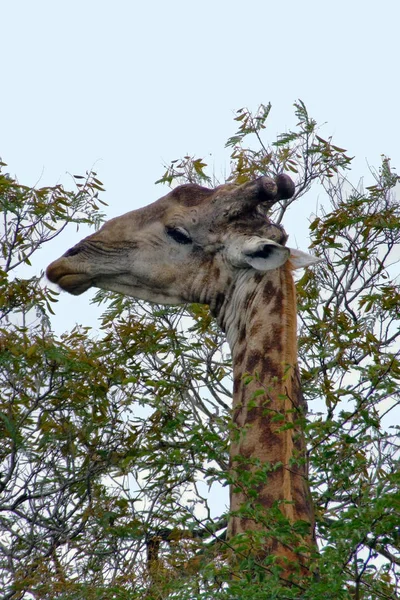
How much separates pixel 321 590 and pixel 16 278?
5707 mm

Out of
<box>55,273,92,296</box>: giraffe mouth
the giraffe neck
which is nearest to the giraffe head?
<box>55,273,92,296</box>: giraffe mouth

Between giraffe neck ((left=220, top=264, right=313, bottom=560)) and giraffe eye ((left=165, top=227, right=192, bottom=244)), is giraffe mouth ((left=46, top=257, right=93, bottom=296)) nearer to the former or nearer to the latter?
giraffe eye ((left=165, top=227, right=192, bottom=244))

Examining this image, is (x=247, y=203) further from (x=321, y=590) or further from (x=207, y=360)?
(x=321, y=590)

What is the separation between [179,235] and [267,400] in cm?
292

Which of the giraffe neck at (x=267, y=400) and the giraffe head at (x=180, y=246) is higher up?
the giraffe head at (x=180, y=246)

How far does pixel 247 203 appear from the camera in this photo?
27.8 feet

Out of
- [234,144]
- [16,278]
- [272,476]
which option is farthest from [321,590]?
[234,144]

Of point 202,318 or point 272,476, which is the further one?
point 202,318

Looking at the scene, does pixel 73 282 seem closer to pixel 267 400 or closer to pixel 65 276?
pixel 65 276

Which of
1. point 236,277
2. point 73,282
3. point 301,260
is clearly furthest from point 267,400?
point 73,282

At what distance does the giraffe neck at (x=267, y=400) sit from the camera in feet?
20.3

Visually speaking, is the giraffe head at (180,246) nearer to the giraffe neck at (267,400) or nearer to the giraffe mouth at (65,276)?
the giraffe mouth at (65,276)

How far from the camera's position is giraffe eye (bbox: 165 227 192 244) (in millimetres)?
8781

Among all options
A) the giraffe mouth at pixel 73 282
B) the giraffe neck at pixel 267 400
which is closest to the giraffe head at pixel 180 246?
the giraffe mouth at pixel 73 282
